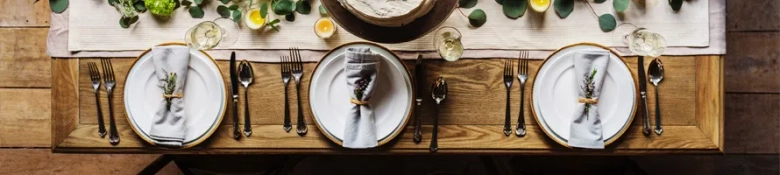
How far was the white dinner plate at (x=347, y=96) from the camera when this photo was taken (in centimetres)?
142

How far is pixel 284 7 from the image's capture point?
4.67 ft

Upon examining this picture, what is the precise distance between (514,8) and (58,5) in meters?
1.14

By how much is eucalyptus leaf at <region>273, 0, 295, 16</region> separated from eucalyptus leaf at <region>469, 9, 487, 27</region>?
1.44 feet

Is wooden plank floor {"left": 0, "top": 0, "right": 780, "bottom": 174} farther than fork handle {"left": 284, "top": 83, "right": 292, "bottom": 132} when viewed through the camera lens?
Yes

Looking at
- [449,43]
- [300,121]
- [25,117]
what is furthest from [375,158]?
[25,117]

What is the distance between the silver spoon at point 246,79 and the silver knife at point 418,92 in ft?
1.33

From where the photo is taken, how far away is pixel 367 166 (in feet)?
6.76

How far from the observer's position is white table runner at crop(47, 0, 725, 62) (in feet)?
4.63

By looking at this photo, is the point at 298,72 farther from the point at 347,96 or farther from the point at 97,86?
the point at 97,86

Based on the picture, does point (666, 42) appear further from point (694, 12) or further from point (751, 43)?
point (751, 43)

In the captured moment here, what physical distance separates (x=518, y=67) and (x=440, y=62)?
19 centimetres

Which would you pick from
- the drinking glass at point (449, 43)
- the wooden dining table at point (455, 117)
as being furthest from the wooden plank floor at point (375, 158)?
the drinking glass at point (449, 43)

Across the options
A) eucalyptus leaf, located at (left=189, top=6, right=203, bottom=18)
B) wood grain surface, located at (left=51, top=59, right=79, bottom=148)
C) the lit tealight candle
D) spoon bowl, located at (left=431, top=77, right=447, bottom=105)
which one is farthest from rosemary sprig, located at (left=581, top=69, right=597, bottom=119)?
wood grain surface, located at (left=51, top=59, right=79, bottom=148)

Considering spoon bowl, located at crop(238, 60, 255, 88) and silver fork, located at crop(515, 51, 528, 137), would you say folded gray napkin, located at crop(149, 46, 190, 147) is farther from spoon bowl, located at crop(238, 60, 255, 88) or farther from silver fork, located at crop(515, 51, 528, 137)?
silver fork, located at crop(515, 51, 528, 137)
